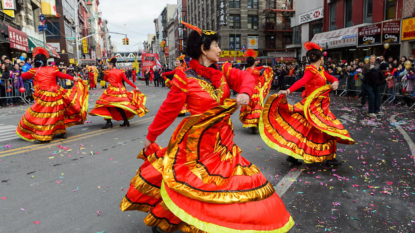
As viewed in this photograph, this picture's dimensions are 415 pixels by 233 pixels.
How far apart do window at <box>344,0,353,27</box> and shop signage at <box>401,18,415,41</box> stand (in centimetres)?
580

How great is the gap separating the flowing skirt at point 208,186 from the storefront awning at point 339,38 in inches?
853

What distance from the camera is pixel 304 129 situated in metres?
4.89

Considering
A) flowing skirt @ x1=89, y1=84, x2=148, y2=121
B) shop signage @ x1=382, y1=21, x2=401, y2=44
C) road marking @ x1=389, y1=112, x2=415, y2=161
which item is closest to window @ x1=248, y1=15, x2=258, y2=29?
shop signage @ x1=382, y1=21, x2=401, y2=44

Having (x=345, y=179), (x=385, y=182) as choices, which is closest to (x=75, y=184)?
(x=345, y=179)

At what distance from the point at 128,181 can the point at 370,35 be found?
65.2 ft

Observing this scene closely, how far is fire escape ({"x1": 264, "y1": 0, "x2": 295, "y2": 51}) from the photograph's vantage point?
47.2 meters

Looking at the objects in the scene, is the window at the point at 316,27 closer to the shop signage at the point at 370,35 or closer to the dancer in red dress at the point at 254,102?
the shop signage at the point at 370,35

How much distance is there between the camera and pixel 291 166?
16.8 ft

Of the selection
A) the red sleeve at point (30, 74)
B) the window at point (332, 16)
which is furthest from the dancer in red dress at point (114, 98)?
the window at point (332, 16)

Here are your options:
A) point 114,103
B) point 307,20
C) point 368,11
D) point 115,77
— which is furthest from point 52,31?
point 114,103

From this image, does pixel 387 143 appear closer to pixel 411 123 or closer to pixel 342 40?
pixel 411 123

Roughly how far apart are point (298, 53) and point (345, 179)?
3309cm

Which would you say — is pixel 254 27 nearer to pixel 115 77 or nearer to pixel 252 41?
pixel 252 41

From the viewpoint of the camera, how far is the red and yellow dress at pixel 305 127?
186 inches
